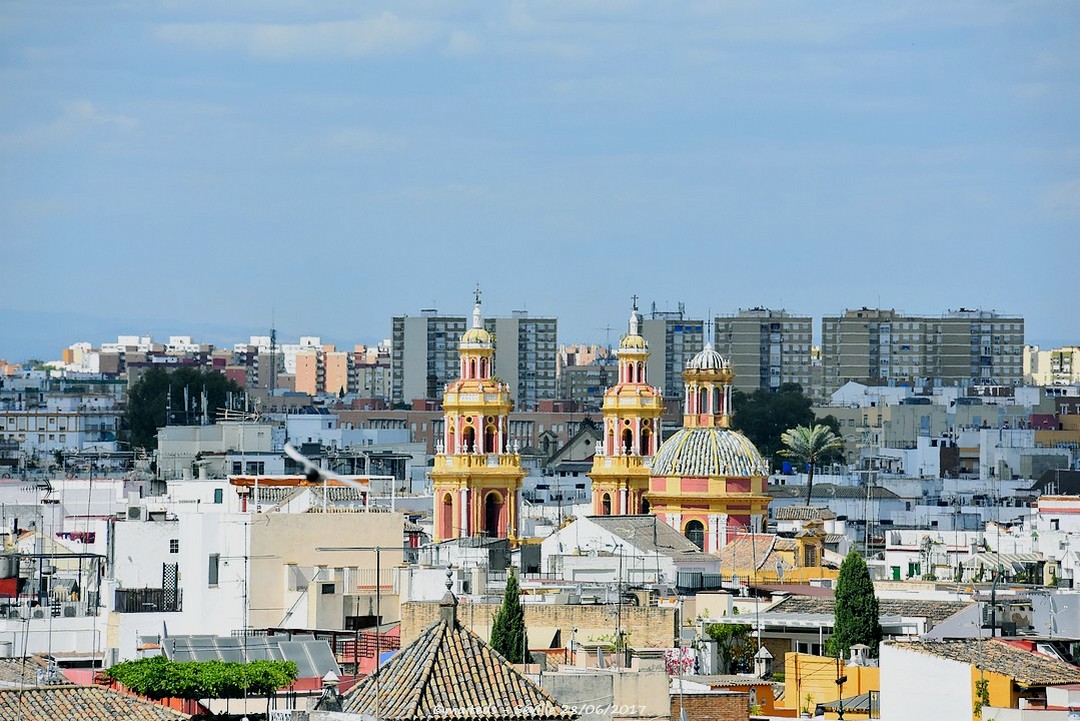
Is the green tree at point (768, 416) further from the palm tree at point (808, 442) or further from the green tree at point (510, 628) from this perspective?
the green tree at point (510, 628)

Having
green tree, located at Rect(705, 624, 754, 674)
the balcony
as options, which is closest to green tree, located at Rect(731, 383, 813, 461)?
green tree, located at Rect(705, 624, 754, 674)

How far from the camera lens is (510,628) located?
3738 cm

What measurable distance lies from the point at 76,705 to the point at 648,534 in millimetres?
41468

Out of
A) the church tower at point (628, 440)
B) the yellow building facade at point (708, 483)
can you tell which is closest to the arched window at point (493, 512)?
the church tower at point (628, 440)

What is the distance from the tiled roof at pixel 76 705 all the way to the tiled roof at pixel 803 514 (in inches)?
2262

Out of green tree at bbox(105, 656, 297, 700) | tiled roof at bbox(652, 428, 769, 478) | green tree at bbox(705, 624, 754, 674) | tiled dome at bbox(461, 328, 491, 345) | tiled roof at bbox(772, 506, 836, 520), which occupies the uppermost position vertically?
tiled dome at bbox(461, 328, 491, 345)

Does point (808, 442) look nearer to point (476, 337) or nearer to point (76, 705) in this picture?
point (476, 337)

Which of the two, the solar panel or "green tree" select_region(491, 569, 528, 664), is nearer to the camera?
the solar panel

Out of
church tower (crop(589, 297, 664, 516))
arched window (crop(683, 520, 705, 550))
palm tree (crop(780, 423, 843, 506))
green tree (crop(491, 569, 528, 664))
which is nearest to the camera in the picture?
green tree (crop(491, 569, 528, 664))

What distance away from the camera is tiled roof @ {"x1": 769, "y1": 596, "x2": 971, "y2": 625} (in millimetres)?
46031

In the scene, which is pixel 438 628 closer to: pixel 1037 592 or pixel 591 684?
pixel 591 684

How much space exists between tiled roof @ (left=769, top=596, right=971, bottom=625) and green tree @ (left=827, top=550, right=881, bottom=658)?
0.84 meters

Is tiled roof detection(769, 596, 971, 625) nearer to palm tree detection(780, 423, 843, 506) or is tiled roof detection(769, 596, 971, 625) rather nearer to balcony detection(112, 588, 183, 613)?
balcony detection(112, 588, 183, 613)

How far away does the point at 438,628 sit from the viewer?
2439 cm
